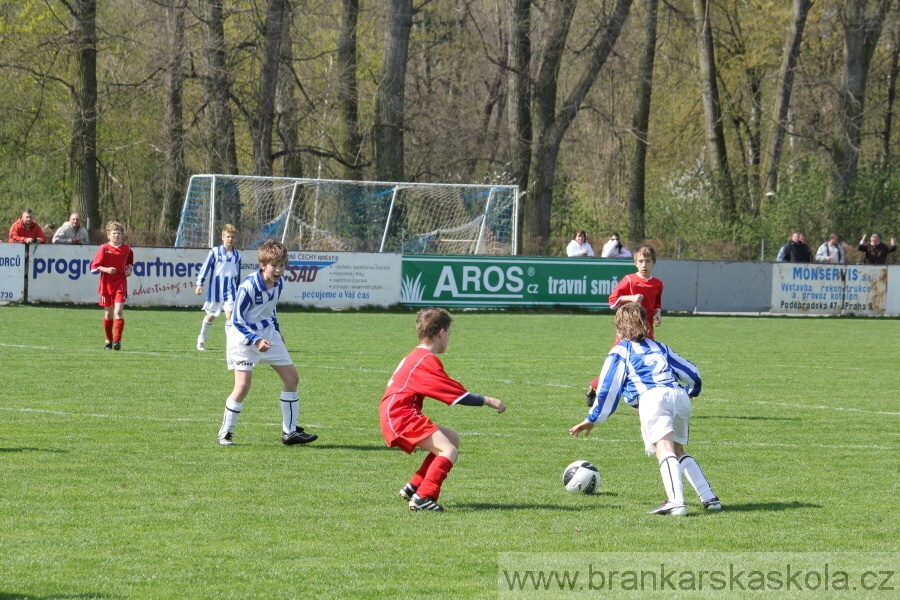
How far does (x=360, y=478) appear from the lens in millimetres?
7934

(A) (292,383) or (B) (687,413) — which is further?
(A) (292,383)

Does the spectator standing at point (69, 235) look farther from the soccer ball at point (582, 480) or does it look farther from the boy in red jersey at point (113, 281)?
the soccer ball at point (582, 480)

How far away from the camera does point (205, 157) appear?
111ft

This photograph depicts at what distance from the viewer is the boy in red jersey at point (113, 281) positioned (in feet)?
53.2

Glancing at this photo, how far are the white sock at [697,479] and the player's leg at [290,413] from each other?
3.23m

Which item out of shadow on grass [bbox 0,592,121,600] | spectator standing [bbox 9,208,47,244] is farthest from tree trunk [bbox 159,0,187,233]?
shadow on grass [bbox 0,592,121,600]

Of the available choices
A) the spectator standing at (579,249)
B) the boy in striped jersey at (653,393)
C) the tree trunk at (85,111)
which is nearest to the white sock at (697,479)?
the boy in striped jersey at (653,393)

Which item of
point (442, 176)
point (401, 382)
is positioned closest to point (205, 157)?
point (442, 176)

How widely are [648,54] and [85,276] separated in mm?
20434

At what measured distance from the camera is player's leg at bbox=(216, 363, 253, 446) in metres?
9.09

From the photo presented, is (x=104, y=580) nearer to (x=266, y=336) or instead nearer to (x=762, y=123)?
Result: (x=266, y=336)

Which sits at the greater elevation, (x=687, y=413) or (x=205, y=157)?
(x=205, y=157)

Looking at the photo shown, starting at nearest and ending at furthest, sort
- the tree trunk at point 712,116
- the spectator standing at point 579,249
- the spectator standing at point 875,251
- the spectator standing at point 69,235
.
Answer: the spectator standing at point 69,235, the spectator standing at point 579,249, the spectator standing at point 875,251, the tree trunk at point 712,116

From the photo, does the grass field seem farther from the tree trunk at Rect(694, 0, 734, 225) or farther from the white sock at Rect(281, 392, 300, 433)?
the tree trunk at Rect(694, 0, 734, 225)
